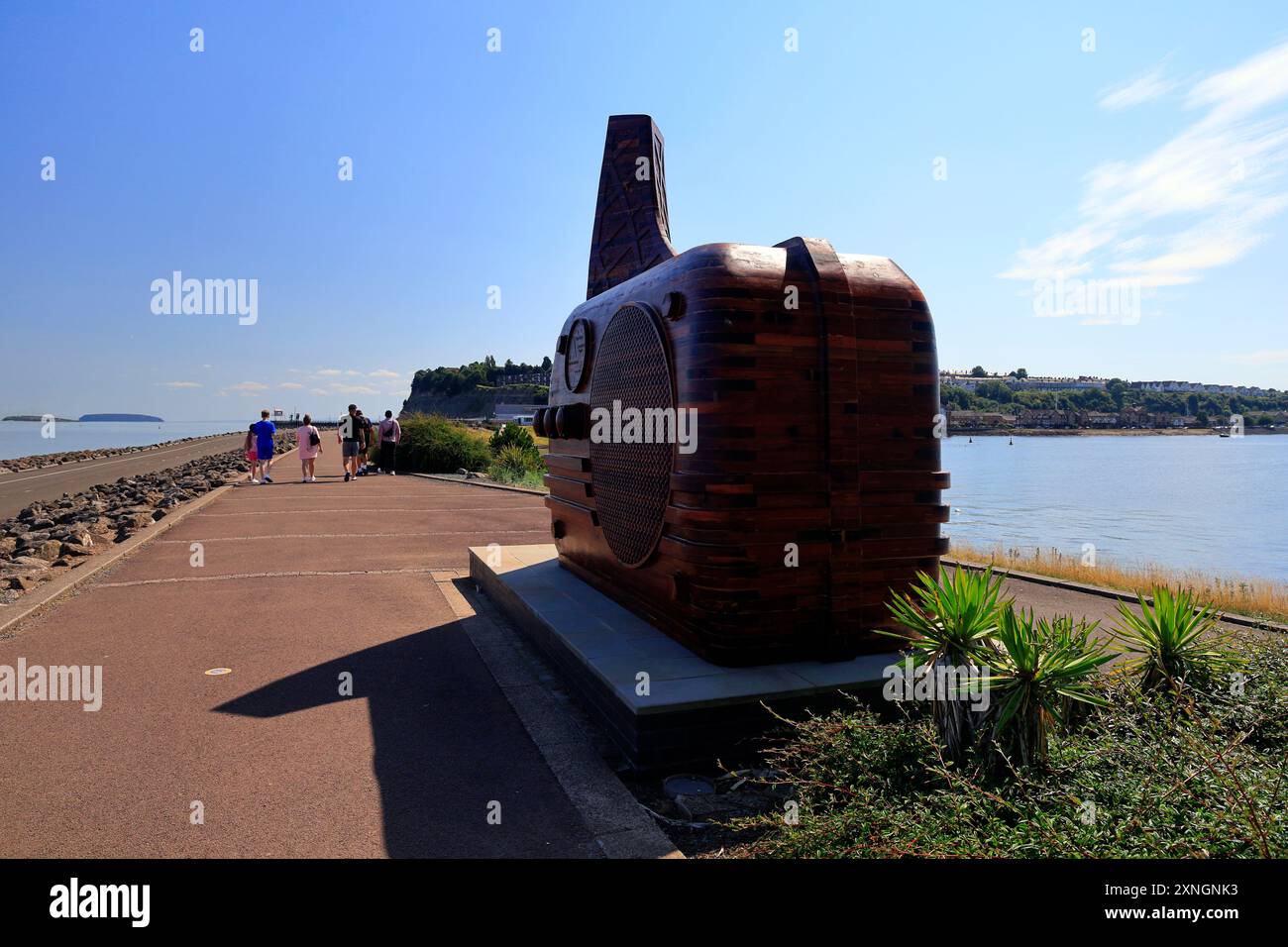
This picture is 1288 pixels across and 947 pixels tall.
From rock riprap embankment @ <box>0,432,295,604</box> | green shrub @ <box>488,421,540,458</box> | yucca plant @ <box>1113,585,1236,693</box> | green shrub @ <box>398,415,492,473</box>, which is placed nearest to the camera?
yucca plant @ <box>1113,585,1236,693</box>

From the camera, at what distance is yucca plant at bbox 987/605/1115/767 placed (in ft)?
10.9

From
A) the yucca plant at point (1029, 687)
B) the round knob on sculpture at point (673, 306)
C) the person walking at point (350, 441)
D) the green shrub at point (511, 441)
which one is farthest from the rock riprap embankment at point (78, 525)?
the yucca plant at point (1029, 687)

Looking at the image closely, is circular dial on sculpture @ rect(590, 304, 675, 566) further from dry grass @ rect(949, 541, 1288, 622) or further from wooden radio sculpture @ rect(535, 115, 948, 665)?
dry grass @ rect(949, 541, 1288, 622)

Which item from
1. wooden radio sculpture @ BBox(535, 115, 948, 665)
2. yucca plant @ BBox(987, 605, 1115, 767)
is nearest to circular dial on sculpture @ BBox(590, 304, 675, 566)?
wooden radio sculpture @ BBox(535, 115, 948, 665)

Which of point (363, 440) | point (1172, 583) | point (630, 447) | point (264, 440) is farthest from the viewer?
point (363, 440)

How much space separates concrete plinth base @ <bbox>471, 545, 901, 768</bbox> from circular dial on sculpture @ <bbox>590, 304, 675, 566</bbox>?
2.29ft

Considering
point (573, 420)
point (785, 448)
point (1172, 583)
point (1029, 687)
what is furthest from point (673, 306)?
point (1172, 583)

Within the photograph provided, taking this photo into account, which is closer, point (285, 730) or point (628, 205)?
point (285, 730)

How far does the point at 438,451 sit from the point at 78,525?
48.9ft

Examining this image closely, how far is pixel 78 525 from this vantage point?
11781 mm

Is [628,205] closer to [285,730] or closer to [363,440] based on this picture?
[285,730]

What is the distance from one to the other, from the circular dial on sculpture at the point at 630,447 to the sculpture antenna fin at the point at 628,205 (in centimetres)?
181
